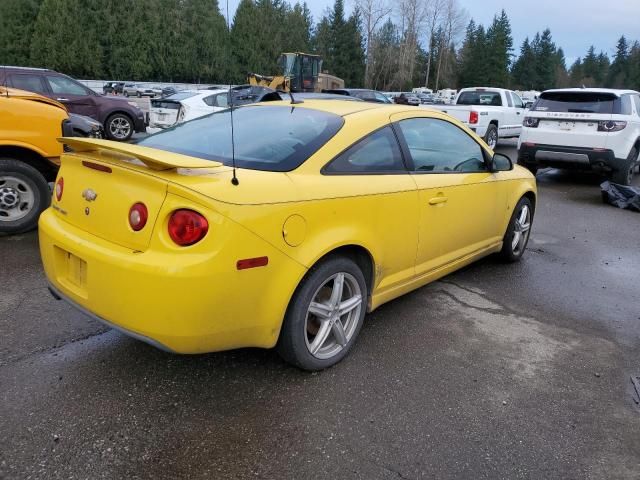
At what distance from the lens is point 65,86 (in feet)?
40.2

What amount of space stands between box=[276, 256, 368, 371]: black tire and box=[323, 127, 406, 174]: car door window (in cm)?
53

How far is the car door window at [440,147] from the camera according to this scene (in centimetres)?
357

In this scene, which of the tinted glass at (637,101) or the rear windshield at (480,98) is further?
the rear windshield at (480,98)

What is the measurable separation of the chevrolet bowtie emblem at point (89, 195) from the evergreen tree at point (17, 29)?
53012 mm

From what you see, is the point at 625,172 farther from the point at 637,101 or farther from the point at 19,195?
the point at 19,195

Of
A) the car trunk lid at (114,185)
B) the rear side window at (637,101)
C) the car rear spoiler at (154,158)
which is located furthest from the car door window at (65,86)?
the rear side window at (637,101)

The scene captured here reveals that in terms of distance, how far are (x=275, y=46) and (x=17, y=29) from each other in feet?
79.6

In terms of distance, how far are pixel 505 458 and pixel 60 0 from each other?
5492cm

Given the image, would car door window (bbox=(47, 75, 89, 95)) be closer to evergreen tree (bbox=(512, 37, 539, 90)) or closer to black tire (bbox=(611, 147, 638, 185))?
black tire (bbox=(611, 147, 638, 185))

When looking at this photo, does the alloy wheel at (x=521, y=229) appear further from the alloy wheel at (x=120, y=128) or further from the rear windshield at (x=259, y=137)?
the alloy wheel at (x=120, y=128)

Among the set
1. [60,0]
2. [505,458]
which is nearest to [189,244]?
[505,458]

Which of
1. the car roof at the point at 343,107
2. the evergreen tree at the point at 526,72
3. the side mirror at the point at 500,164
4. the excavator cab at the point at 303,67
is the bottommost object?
the side mirror at the point at 500,164

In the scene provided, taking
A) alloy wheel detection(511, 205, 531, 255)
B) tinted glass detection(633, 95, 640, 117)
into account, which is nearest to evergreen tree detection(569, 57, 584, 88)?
tinted glass detection(633, 95, 640, 117)

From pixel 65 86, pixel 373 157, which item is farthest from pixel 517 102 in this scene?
pixel 373 157
